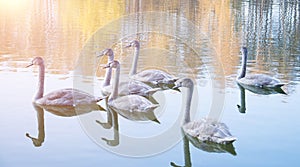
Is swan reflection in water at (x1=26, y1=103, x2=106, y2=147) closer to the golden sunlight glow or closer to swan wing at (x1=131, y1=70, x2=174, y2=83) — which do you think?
swan wing at (x1=131, y1=70, x2=174, y2=83)

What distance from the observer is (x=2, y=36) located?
18062 millimetres

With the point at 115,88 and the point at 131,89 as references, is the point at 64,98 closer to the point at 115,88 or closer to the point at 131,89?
the point at 115,88

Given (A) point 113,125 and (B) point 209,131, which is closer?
(B) point 209,131

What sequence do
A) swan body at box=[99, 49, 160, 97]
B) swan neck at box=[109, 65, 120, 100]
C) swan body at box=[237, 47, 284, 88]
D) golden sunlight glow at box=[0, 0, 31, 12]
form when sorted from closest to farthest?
swan neck at box=[109, 65, 120, 100], swan body at box=[99, 49, 160, 97], swan body at box=[237, 47, 284, 88], golden sunlight glow at box=[0, 0, 31, 12]

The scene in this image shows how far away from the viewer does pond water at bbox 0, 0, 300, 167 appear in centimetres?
734

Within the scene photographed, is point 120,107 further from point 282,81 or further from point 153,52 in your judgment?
point 153,52

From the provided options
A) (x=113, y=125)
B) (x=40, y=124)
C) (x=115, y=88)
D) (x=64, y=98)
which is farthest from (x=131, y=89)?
(x=40, y=124)

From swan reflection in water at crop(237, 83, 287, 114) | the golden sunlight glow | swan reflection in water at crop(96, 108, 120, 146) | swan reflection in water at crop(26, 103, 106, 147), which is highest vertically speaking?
the golden sunlight glow

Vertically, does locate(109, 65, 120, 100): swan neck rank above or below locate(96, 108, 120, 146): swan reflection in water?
above

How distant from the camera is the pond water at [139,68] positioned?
734 centimetres

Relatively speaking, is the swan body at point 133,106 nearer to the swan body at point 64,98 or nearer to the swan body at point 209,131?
the swan body at point 64,98

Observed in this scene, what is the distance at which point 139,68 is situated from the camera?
1345cm

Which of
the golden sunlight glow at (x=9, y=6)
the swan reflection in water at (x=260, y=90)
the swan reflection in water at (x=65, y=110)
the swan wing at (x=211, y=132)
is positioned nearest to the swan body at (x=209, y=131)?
the swan wing at (x=211, y=132)

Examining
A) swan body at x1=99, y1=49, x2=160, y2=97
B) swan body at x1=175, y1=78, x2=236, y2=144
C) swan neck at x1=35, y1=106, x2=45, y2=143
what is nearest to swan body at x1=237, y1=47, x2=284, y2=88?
swan body at x1=99, y1=49, x2=160, y2=97
